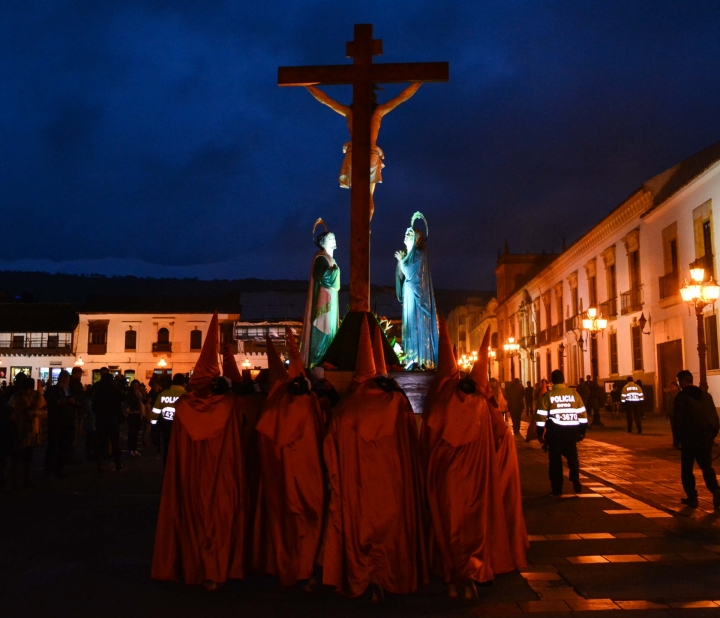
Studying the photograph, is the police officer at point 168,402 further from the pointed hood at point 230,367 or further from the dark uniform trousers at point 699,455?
the dark uniform trousers at point 699,455

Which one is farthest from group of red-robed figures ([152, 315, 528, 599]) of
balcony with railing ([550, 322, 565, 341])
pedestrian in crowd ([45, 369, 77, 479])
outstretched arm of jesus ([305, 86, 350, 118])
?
balcony with railing ([550, 322, 565, 341])

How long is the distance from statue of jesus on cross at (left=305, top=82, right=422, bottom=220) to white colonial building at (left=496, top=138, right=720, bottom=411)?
1331 cm

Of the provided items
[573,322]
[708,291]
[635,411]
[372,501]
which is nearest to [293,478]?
[372,501]

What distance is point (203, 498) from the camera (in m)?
4.86

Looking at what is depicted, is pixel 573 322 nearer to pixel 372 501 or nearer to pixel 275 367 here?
pixel 275 367

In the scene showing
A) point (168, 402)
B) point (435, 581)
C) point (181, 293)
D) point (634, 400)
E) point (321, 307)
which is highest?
point (181, 293)

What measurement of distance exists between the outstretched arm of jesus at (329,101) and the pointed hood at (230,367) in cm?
435

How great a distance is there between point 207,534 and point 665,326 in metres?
23.5

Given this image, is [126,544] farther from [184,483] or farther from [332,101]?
[332,101]

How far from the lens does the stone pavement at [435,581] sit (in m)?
4.45

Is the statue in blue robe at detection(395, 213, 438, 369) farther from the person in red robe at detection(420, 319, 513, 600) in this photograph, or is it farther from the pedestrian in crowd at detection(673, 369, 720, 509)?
the person in red robe at detection(420, 319, 513, 600)

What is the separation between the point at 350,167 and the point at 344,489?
514 centimetres

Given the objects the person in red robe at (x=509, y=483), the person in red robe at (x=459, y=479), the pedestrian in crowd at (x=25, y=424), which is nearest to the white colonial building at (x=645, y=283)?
the pedestrian in crowd at (x=25, y=424)

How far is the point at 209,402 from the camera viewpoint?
4.95m
